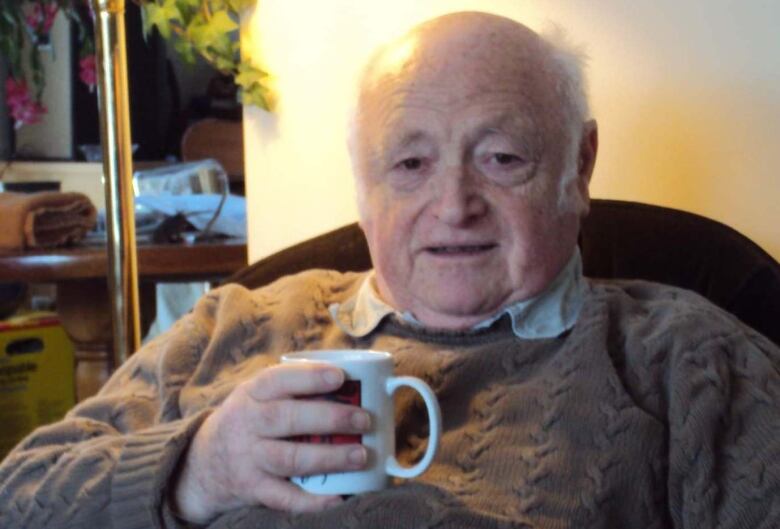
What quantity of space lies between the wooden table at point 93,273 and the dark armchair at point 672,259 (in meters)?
0.58

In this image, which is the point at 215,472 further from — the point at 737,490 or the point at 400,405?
the point at 737,490

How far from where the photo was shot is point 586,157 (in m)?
1.30

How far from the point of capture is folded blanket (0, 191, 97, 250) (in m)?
2.09

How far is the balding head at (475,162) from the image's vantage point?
1192 mm

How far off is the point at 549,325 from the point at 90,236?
1480 mm

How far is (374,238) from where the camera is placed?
4.22 ft

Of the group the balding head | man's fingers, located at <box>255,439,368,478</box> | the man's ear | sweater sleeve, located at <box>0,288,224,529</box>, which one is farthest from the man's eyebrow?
man's fingers, located at <box>255,439,368,478</box>

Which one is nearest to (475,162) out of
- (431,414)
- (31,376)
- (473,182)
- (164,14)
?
(473,182)

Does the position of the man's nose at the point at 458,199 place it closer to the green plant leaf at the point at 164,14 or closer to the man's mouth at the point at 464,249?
the man's mouth at the point at 464,249

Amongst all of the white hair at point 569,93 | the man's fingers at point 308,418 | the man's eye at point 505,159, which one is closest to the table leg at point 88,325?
the white hair at point 569,93

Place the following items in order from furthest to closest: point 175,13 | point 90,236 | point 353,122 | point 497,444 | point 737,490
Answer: point 90,236, point 175,13, point 353,122, point 497,444, point 737,490

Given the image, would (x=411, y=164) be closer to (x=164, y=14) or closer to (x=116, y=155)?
(x=116, y=155)

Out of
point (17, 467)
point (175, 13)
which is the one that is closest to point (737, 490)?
point (17, 467)

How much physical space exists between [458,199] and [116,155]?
72 cm
